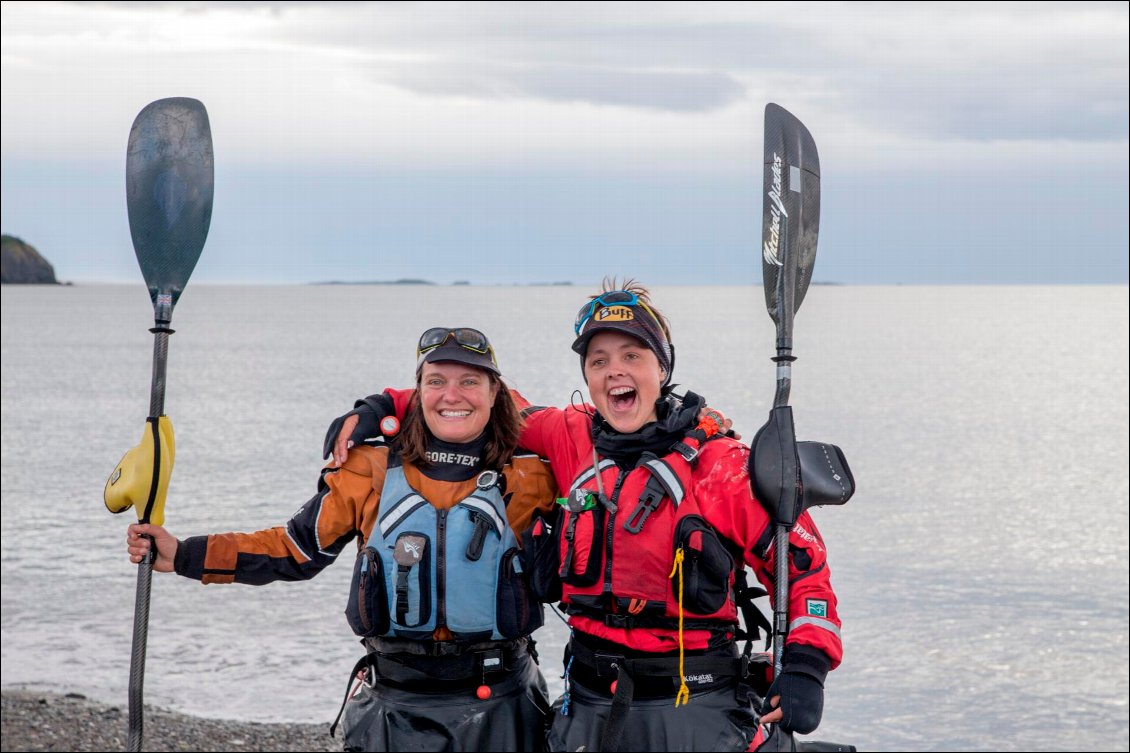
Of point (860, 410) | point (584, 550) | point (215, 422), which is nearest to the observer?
point (584, 550)

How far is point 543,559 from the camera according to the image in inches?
182

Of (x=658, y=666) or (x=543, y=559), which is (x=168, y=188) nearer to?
(x=543, y=559)

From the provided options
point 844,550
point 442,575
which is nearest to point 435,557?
point 442,575

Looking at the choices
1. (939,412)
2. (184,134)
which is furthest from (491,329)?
(184,134)

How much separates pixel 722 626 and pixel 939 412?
44.3 m

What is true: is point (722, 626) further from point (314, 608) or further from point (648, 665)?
point (314, 608)

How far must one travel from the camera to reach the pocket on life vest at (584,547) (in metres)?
4.45

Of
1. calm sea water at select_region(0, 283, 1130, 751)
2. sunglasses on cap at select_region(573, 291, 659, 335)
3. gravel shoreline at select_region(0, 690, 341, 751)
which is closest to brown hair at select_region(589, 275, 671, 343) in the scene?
sunglasses on cap at select_region(573, 291, 659, 335)

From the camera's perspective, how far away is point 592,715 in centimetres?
448

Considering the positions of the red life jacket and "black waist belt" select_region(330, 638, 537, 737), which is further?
"black waist belt" select_region(330, 638, 537, 737)

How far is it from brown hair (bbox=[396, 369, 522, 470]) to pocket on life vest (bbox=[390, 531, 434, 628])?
340 millimetres

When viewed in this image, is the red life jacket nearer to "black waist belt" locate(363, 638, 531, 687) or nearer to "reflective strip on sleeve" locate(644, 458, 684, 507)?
"reflective strip on sleeve" locate(644, 458, 684, 507)

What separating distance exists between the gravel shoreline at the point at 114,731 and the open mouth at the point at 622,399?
21.0 feet

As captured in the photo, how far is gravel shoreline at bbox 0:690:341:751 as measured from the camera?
10.1 meters
